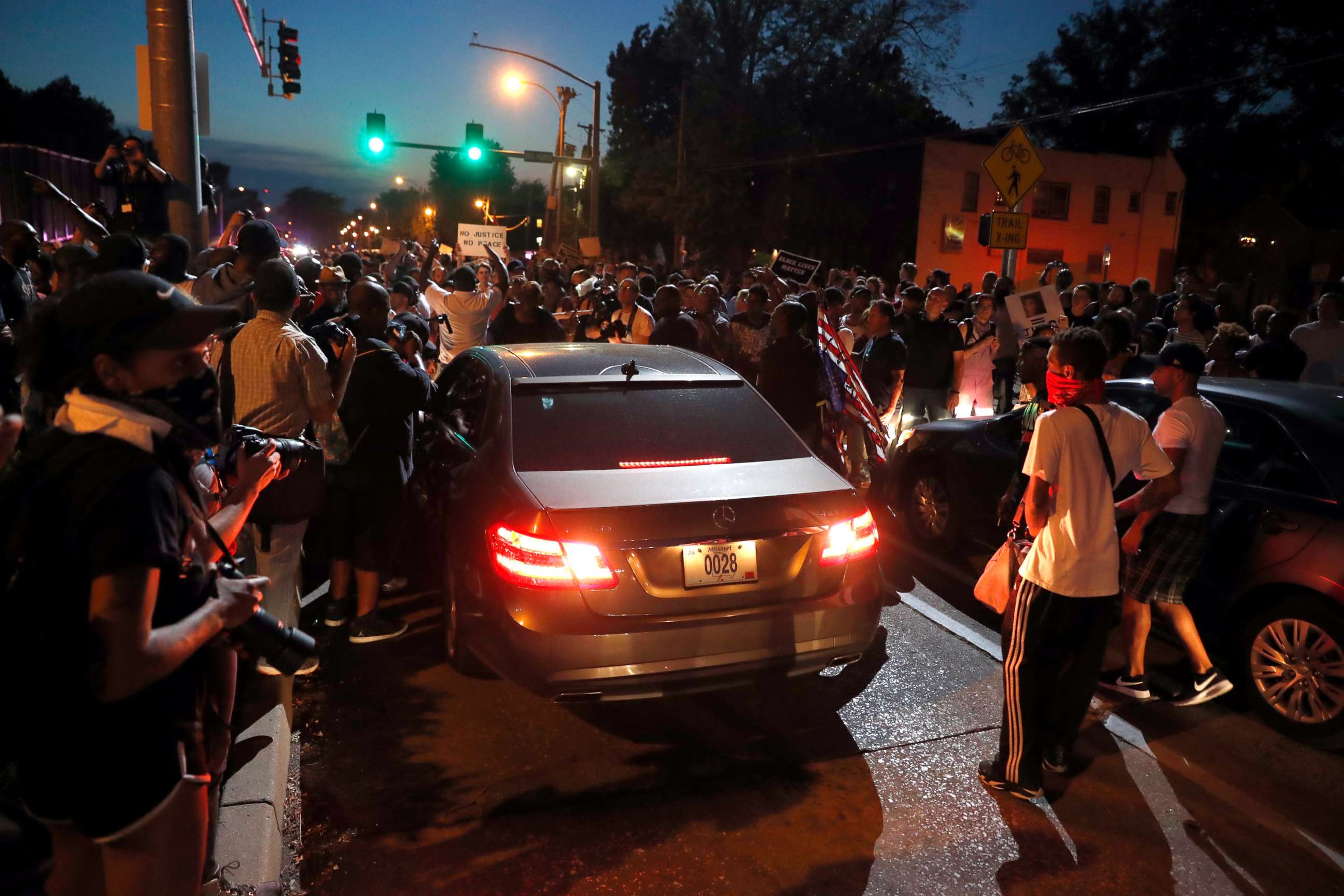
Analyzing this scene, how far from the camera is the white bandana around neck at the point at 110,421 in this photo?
1871mm

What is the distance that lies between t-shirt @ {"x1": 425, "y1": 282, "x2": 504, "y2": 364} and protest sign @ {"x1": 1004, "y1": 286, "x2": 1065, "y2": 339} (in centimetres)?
527

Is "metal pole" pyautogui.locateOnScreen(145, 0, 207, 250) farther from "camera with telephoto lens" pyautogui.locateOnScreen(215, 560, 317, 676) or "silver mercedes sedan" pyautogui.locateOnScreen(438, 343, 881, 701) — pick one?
"camera with telephoto lens" pyautogui.locateOnScreen(215, 560, 317, 676)

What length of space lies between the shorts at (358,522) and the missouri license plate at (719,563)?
86.9 inches

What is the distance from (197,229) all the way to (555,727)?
521 cm

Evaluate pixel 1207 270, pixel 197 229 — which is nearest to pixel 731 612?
pixel 197 229

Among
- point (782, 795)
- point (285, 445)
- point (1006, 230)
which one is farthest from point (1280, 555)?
point (1006, 230)

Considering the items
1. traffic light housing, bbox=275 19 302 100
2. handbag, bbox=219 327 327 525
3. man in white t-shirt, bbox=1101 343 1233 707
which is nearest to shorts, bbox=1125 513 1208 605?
man in white t-shirt, bbox=1101 343 1233 707

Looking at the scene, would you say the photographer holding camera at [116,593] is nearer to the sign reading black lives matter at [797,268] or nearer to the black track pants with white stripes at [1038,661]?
the black track pants with white stripes at [1038,661]

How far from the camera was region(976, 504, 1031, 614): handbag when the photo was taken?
159 inches

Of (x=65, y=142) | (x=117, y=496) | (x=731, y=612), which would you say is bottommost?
(x=731, y=612)

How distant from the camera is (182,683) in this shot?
2.01 metres

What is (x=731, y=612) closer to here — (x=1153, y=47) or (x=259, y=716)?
(x=259, y=716)

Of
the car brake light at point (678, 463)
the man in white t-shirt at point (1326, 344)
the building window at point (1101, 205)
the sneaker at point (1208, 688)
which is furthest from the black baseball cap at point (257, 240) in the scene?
the building window at point (1101, 205)

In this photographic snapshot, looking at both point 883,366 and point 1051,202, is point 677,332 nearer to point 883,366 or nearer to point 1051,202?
point 883,366
